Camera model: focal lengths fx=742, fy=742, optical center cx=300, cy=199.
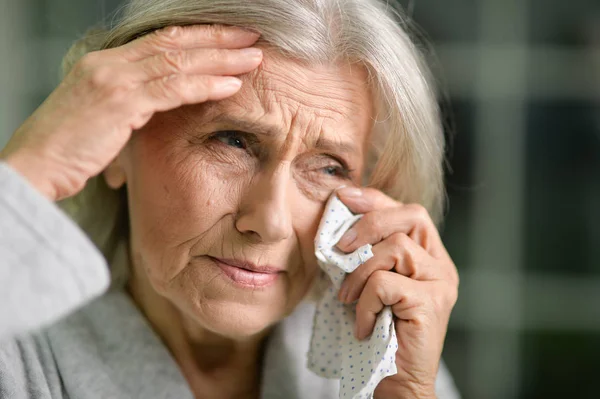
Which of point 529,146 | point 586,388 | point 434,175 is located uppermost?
point 434,175

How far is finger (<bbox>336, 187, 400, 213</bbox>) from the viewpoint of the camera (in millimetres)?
1462

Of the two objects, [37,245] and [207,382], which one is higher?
[37,245]

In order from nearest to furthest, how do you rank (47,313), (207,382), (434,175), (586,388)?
(47,313) → (207,382) → (434,175) → (586,388)

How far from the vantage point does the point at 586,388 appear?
11.6 feet

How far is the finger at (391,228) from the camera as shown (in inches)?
57.1

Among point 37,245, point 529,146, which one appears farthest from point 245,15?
point 529,146

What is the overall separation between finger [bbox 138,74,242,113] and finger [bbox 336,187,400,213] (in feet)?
1.10

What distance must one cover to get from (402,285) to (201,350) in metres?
0.46

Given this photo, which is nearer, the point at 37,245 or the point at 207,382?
the point at 37,245

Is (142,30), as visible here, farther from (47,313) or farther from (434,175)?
(434,175)

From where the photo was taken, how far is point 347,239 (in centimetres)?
144

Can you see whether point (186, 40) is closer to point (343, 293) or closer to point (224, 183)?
point (224, 183)

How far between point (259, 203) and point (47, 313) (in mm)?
444

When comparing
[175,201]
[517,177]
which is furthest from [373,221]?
[517,177]
